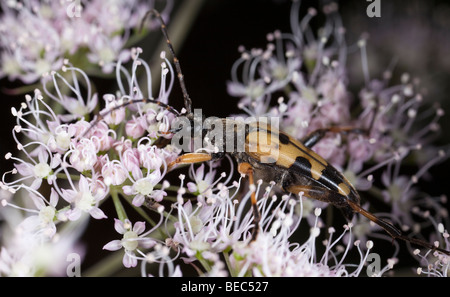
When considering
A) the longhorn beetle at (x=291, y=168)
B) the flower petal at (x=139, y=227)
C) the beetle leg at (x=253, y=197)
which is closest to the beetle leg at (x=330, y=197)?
the longhorn beetle at (x=291, y=168)

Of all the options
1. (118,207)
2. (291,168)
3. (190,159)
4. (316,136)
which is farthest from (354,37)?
(118,207)

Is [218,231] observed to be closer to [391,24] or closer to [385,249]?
[385,249]

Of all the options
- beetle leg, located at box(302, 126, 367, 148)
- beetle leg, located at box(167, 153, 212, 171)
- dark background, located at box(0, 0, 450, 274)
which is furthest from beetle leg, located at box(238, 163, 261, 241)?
dark background, located at box(0, 0, 450, 274)

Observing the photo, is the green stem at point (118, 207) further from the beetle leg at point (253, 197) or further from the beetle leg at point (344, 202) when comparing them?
the beetle leg at point (344, 202)

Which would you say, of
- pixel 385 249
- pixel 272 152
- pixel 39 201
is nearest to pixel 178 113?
pixel 272 152

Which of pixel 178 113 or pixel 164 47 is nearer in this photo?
pixel 178 113

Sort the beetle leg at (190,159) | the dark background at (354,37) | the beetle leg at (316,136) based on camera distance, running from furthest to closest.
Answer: the dark background at (354,37) → the beetle leg at (316,136) → the beetle leg at (190,159)

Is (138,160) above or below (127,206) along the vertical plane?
above
